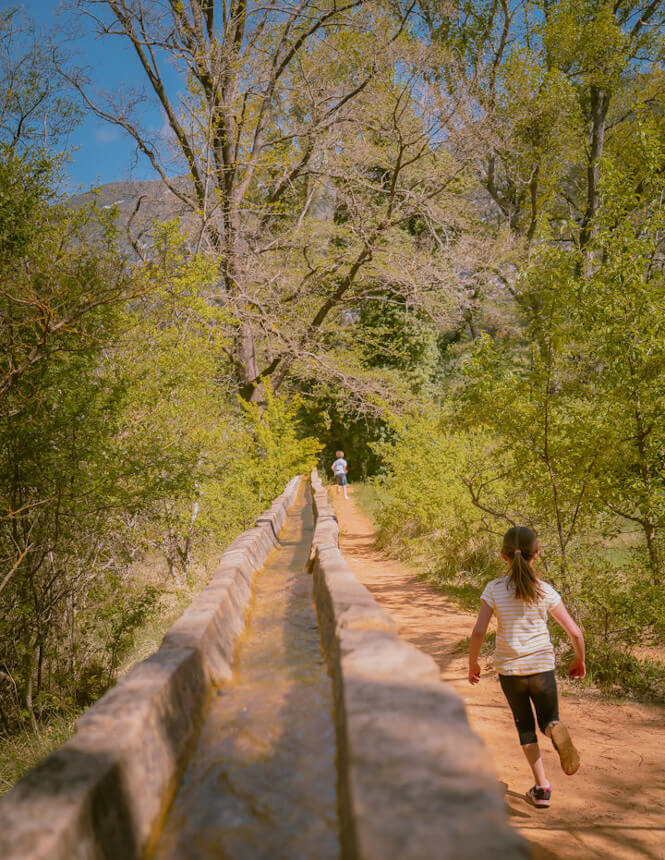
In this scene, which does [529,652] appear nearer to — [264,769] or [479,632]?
[479,632]

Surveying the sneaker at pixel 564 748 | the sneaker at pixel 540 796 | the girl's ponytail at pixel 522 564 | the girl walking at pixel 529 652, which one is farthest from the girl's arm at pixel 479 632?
the sneaker at pixel 540 796

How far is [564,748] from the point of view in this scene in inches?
128

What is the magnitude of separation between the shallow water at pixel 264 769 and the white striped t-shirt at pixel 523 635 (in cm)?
115

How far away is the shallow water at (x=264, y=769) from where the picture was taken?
2.04 meters

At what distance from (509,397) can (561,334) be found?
32.8 inches

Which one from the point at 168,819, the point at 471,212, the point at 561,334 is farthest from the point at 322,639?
the point at 471,212

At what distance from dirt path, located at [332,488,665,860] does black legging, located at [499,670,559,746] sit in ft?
1.62

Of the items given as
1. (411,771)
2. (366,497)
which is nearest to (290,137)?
(366,497)

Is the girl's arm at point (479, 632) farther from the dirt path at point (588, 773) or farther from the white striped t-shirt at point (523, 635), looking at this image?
the dirt path at point (588, 773)

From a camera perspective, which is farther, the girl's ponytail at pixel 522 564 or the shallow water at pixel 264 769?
the girl's ponytail at pixel 522 564

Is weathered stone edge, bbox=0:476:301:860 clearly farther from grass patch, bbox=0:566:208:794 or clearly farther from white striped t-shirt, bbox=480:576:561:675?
grass patch, bbox=0:566:208:794

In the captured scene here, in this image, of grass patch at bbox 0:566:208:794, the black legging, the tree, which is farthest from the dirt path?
the tree

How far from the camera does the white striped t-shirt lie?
334 centimetres

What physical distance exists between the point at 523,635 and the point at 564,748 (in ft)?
2.24
